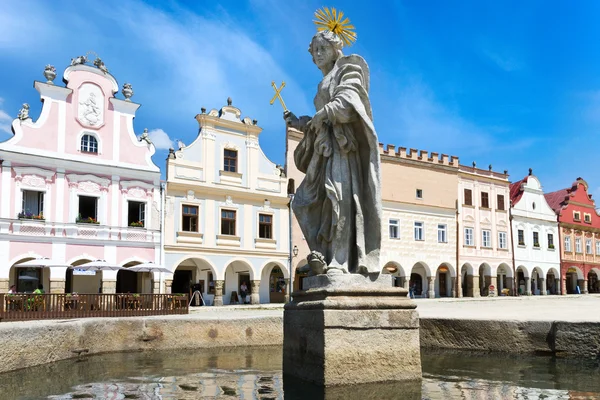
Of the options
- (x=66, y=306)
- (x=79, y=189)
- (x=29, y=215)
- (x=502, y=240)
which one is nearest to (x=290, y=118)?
(x=66, y=306)

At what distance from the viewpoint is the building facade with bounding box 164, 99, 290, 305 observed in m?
30.4

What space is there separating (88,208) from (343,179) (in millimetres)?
25715

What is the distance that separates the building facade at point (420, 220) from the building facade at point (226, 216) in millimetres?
8078

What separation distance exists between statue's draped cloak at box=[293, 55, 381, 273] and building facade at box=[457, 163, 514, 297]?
125 feet

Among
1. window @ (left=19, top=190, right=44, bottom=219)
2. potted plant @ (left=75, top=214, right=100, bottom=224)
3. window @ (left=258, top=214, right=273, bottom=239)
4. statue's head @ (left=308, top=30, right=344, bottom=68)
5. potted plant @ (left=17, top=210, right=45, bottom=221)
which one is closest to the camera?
statue's head @ (left=308, top=30, right=344, bottom=68)

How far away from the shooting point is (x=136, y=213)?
96.2 ft

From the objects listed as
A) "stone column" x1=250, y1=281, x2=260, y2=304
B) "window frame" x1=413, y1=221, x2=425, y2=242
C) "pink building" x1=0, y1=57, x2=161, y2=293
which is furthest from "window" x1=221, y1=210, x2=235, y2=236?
"window frame" x1=413, y1=221, x2=425, y2=242

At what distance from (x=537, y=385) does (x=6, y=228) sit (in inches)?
1017

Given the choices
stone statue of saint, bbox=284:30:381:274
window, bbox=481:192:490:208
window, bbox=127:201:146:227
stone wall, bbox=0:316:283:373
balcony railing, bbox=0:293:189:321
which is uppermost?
A: window, bbox=481:192:490:208

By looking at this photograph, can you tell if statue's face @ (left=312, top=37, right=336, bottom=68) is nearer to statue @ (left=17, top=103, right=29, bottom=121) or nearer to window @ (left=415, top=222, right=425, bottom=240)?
statue @ (left=17, top=103, right=29, bottom=121)

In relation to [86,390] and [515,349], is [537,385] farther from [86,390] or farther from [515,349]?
[86,390]

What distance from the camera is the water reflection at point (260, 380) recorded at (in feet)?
12.3

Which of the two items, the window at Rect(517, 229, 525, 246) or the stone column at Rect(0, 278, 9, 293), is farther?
the window at Rect(517, 229, 525, 246)

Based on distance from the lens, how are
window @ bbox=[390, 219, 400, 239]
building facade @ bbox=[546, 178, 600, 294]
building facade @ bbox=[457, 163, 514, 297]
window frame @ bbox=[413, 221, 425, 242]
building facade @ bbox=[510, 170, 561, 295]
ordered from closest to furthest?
1. window @ bbox=[390, 219, 400, 239]
2. window frame @ bbox=[413, 221, 425, 242]
3. building facade @ bbox=[457, 163, 514, 297]
4. building facade @ bbox=[510, 170, 561, 295]
5. building facade @ bbox=[546, 178, 600, 294]
